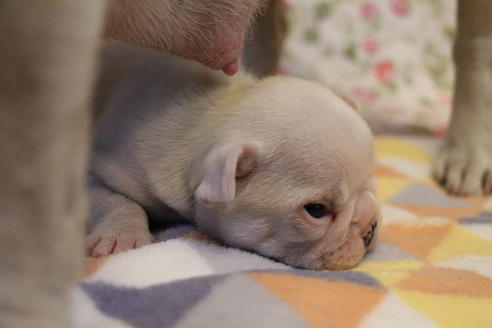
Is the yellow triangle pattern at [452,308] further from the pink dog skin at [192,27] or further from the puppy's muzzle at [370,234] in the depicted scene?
the pink dog skin at [192,27]

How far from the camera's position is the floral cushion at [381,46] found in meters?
2.37

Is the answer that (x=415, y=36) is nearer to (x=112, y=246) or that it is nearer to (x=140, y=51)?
(x=140, y=51)

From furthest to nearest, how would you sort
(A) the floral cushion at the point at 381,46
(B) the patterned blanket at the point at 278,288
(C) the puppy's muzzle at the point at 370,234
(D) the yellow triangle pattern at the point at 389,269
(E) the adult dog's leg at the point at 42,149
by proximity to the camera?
(A) the floral cushion at the point at 381,46
(C) the puppy's muzzle at the point at 370,234
(D) the yellow triangle pattern at the point at 389,269
(B) the patterned blanket at the point at 278,288
(E) the adult dog's leg at the point at 42,149

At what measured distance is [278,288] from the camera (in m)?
0.79

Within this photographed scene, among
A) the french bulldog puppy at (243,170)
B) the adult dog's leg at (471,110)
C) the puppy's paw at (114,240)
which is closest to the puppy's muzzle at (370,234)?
the french bulldog puppy at (243,170)

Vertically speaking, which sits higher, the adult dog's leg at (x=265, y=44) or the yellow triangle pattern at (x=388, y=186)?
the adult dog's leg at (x=265, y=44)

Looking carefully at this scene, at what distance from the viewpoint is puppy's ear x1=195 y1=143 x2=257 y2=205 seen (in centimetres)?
89

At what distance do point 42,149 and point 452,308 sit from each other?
50 cm

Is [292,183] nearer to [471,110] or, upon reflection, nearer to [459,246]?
[459,246]

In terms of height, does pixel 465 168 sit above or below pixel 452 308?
below

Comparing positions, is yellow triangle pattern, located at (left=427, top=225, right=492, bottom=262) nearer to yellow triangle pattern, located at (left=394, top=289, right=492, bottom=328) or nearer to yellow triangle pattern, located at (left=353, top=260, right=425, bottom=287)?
yellow triangle pattern, located at (left=353, top=260, right=425, bottom=287)

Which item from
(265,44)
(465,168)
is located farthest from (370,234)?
(265,44)

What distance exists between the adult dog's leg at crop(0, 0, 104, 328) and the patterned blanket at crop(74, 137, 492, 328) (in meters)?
0.09

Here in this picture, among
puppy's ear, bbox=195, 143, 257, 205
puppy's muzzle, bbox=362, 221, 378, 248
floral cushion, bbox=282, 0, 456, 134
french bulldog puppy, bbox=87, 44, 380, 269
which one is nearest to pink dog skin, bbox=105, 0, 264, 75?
french bulldog puppy, bbox=87, 44, 380, 269
